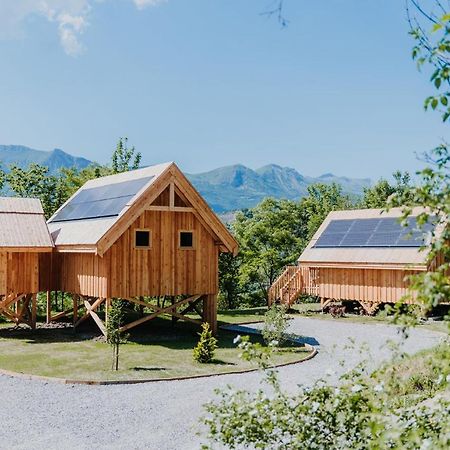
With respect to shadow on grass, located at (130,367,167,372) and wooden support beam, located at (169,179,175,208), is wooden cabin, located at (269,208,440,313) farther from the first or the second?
shadow on grass, located at (130,367,167,372)

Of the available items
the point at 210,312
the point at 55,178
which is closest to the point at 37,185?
the point at 55,178

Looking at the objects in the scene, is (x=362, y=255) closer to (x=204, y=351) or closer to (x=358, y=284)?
(x=358, y=284)

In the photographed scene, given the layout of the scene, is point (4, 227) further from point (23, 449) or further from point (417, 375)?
point (417, 375)

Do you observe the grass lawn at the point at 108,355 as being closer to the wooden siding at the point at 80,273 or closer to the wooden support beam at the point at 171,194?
the wooden siding at the point at 80,273

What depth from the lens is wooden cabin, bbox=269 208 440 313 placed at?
93.2 feet

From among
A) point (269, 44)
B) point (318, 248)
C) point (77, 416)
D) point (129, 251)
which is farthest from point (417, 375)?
point (318, 248)

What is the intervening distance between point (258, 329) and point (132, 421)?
13995 millimetres

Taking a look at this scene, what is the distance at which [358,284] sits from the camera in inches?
1195

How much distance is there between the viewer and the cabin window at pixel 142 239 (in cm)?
2169

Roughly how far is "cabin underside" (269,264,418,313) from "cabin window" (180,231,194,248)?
1032cm

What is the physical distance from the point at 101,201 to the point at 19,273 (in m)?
4.36

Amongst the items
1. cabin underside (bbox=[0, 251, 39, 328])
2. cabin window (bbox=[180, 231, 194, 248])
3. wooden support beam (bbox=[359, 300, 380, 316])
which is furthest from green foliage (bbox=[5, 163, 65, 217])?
wooden support beam (bbox=[359, 300, 380, 316])

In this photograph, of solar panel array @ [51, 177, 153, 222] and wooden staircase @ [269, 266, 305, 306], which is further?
wooden staircase @ [269, 266, 305, 306]

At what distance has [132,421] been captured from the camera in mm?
11758
